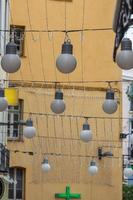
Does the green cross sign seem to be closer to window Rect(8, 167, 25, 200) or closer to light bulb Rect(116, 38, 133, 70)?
window Rect(8, 167, 25, 200)

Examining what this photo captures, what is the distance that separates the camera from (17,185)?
97.5 feet

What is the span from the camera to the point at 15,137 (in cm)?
2931

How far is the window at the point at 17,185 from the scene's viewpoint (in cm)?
2952

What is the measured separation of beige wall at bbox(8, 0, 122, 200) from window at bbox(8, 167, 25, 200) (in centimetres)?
36

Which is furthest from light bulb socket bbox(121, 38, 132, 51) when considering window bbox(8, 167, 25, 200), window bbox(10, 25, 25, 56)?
window bbox(8, 167, 25, 200)

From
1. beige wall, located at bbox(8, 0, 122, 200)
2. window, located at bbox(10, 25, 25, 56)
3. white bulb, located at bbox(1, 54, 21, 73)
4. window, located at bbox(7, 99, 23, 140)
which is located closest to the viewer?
white bulb, located at bbox(1, 54, 21, 73)

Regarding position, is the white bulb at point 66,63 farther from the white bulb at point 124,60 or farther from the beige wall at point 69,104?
the beige wall at point 69,104

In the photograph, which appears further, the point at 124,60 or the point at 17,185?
the point at 17,185

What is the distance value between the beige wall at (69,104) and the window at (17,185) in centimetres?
36

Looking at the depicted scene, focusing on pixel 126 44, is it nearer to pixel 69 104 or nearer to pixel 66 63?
pixel 66 63

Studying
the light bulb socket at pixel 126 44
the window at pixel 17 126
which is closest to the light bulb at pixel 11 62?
the light bulb socket at pixel 126 44

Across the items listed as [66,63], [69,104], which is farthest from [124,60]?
[69,104]

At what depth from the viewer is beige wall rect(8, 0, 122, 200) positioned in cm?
2945

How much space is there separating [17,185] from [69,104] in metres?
3.46
